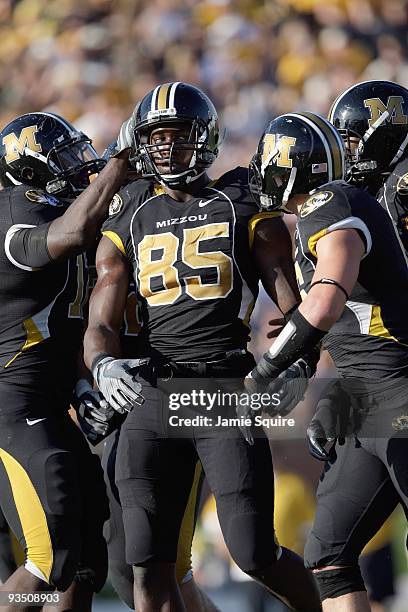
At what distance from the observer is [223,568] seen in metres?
5.19

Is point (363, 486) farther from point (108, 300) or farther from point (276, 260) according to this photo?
point (108, 300)

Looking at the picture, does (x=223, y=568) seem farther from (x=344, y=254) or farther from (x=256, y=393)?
(x=344, y=254)

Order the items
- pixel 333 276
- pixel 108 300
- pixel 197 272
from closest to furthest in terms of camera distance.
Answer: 1. pixel 333 276
2. pixel 197 272
3. pixel 108 300

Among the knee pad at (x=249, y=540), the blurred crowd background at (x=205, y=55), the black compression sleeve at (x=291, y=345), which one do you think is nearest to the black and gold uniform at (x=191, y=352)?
the knee pad at (x=249, y=540)

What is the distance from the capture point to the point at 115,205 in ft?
11.5

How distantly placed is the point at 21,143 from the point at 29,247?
532 mm

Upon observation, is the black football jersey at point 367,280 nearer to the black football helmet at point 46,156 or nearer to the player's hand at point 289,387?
the player's hand at point 289,387

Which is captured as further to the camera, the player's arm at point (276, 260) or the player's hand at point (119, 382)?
the player's arm at point (276, 260)

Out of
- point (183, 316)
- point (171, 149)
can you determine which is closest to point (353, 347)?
point (183, 316)

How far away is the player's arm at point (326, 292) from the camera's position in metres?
2.85

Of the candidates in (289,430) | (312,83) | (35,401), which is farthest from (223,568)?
(312,83)

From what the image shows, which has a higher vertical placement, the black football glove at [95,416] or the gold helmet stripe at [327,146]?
the gold helmet stripe at [327,146]

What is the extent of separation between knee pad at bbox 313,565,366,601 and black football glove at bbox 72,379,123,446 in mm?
922

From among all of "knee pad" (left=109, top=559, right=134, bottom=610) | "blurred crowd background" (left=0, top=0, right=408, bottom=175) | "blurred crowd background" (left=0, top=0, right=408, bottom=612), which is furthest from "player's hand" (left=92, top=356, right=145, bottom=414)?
"blurred crowd background" (left=0, top=0, right=408, bottom=175)
